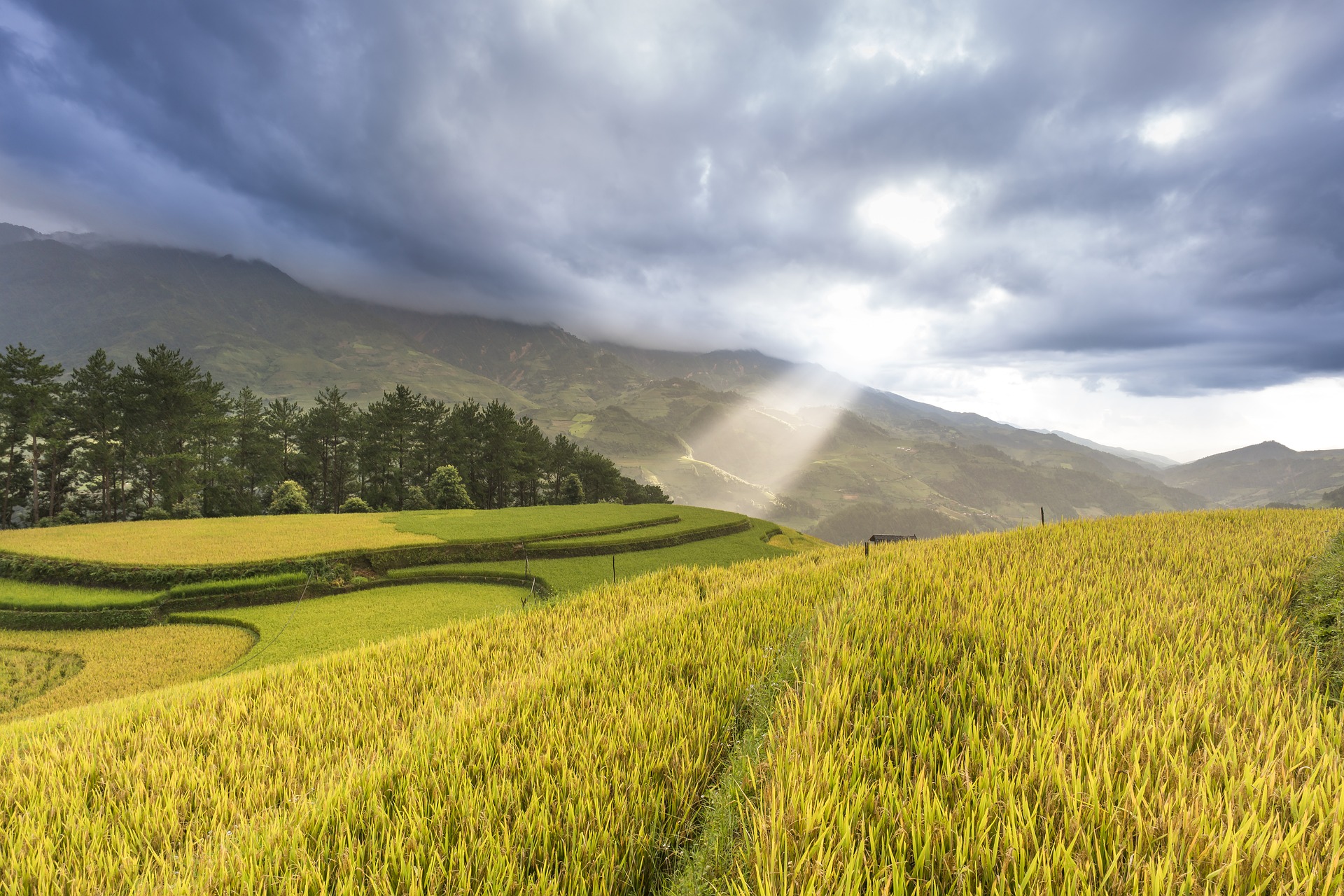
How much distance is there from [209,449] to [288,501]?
12.0 meters

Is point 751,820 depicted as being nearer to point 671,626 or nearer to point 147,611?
point 671,626

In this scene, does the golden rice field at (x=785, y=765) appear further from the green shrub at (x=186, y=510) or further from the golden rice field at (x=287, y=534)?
the green shrub at (x=186, y=510)

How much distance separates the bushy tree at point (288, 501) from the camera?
36812 millimetres

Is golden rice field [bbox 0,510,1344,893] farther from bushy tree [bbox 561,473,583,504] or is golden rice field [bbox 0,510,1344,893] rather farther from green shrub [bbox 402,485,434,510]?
bushy tree [bbox 561,473,583,504]

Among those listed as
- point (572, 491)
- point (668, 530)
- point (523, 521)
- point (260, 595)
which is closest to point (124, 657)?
point (260, 595)

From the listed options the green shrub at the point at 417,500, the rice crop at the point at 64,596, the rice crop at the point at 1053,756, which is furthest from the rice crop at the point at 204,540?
the rice crop at the point at 1053,756

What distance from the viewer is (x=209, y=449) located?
1619 inches

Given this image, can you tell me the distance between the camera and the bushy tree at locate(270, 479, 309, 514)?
36.8 m

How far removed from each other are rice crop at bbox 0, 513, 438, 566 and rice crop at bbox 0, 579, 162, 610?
126 cm

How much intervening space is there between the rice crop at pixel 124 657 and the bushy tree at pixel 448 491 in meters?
25.7

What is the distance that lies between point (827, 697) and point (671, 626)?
8.43 feet

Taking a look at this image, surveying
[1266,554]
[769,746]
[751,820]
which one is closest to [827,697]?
[769,746]

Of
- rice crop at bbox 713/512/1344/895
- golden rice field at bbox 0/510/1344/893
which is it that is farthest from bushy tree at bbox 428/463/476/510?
rice crop at bbox 713/512/1344/895

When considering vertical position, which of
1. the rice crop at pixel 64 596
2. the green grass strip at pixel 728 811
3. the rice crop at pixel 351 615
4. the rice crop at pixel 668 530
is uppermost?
the green grass strip at pixel 728 811
